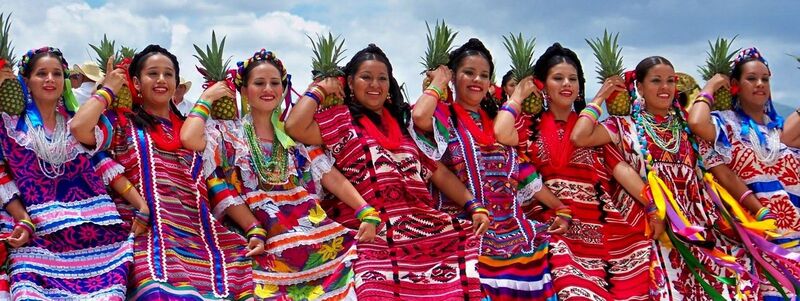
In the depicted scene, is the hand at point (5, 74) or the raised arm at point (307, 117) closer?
the hand at point (5, 74)

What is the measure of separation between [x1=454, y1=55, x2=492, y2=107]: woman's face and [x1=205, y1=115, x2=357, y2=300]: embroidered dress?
1160 mm

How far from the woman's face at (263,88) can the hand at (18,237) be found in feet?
4.95

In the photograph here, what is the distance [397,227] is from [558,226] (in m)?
1.15

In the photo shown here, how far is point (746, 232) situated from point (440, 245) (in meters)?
2.33

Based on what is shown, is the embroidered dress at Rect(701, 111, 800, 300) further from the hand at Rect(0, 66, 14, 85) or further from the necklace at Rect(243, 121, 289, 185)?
the hand at Rect(0, 66, 14, 85)

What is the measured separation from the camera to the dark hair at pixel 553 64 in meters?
6.12

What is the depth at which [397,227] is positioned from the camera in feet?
17.9

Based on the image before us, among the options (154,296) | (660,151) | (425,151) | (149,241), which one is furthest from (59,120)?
(660,151)

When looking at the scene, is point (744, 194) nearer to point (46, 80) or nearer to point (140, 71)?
point (140, 71)

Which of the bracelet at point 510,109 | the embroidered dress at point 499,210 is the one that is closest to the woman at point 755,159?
the bracelet at point 510,109

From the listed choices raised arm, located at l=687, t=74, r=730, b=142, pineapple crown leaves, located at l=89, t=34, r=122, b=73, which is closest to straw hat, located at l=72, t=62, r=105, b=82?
pineapple crown leaves, located at l=89, t=34, r=122, b=73

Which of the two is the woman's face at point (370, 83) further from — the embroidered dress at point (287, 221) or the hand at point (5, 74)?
the hand at point (5, 74)

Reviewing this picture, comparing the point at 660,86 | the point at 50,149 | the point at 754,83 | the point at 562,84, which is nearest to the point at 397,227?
the point at 562,84

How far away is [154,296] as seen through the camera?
472cm
